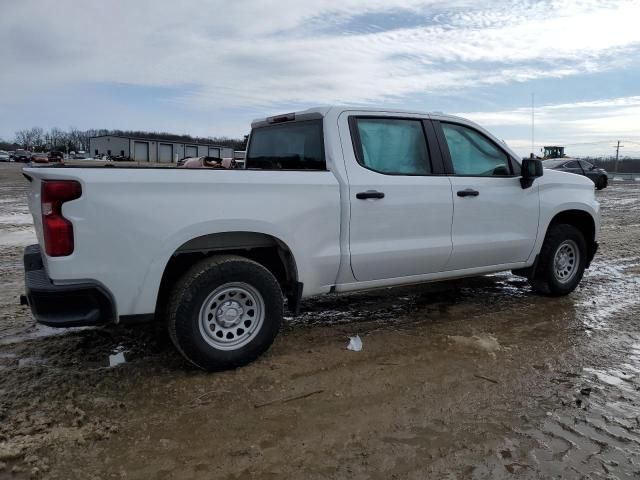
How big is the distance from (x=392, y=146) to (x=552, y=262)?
8.21 feet

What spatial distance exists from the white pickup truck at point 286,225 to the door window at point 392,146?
13 millimetres

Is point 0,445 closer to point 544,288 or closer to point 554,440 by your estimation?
point 554,440

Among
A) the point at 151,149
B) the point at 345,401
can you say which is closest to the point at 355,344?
the point at 345,401

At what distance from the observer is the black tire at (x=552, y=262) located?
5.80 m

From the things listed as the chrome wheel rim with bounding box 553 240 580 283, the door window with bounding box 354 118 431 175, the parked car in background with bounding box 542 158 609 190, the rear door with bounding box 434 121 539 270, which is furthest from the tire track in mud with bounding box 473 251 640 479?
the parked car in background with bounding box 542 158 609 190

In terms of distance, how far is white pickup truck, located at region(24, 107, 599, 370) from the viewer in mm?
3299

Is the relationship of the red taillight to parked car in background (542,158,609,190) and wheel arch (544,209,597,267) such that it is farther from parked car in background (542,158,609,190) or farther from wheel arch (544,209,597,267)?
parked car in background (542,158,609,190)

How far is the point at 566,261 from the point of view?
6.08 metres

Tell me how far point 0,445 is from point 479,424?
9.05 feet

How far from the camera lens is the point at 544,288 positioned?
19.6ft

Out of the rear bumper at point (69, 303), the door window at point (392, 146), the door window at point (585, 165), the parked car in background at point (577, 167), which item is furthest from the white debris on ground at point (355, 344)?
the door window at point (585, 165)

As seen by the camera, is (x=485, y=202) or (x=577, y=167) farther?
(x=577, y=167)

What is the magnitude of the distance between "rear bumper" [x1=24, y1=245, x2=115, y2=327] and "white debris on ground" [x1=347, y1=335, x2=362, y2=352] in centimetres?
195

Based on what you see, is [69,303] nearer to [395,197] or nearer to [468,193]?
[395,197]
